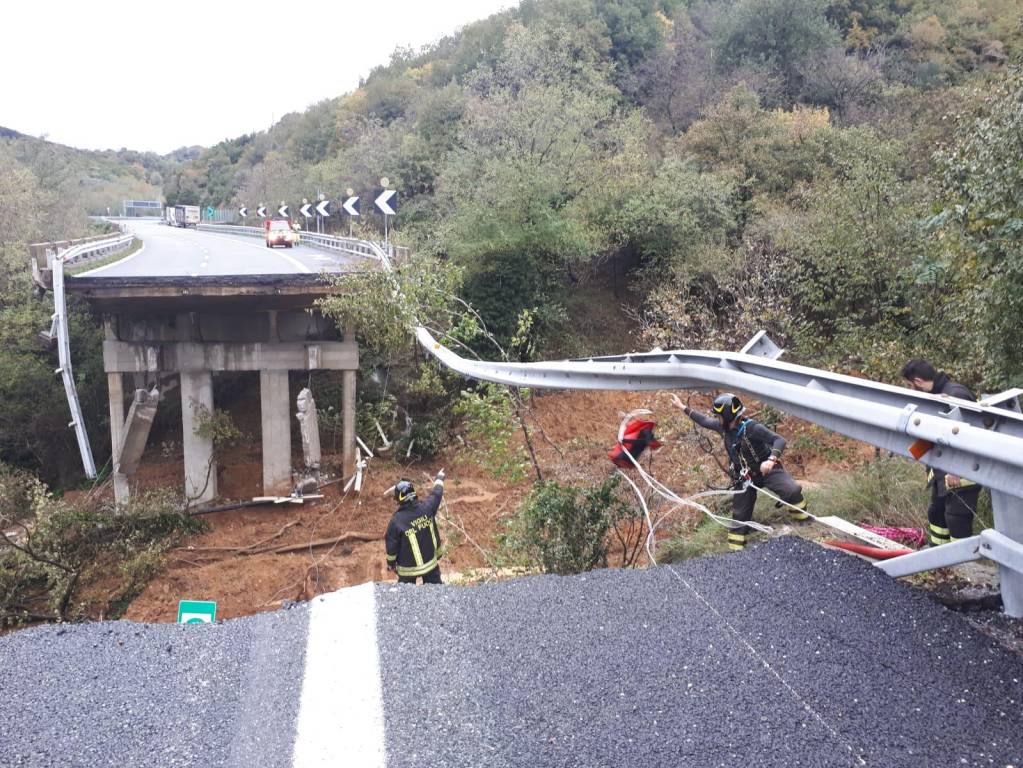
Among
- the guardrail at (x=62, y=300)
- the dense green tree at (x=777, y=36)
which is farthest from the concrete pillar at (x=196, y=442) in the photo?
the dense green tree at (x=777, y=36)

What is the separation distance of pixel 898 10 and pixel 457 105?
2909 cm

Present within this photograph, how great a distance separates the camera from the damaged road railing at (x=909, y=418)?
2.80 m

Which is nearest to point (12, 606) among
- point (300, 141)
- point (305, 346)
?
point (305, 346)

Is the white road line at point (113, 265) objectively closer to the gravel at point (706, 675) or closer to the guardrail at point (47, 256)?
the guardrail at point (47, 256)

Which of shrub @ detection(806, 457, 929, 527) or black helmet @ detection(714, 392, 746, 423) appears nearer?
black helmet @ detection(714, 392, 746, 423)

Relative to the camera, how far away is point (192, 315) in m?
20.0

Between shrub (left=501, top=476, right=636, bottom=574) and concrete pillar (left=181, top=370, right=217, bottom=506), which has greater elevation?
shrub (left=501, top=476, right=636, bottom=574)

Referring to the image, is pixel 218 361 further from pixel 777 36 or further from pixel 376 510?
pixel 777 36

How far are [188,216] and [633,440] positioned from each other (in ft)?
191

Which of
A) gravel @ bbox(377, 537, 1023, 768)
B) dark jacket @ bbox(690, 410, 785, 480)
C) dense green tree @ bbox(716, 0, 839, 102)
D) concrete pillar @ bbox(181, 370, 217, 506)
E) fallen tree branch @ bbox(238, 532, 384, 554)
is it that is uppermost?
dense green tree @ bbox(716, 0, 839, 102)

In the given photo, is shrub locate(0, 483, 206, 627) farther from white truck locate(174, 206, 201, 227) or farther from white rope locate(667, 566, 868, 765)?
white truck locate(174, 206, 201, 227)

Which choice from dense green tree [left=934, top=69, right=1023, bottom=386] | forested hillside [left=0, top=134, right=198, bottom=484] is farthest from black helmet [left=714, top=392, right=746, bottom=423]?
forested hillside [left=0, top=134, right=198, bottom=484]

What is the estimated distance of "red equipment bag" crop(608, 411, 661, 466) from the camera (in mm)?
5832

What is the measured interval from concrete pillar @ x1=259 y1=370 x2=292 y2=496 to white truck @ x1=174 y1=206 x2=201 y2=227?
41596 millimetres
